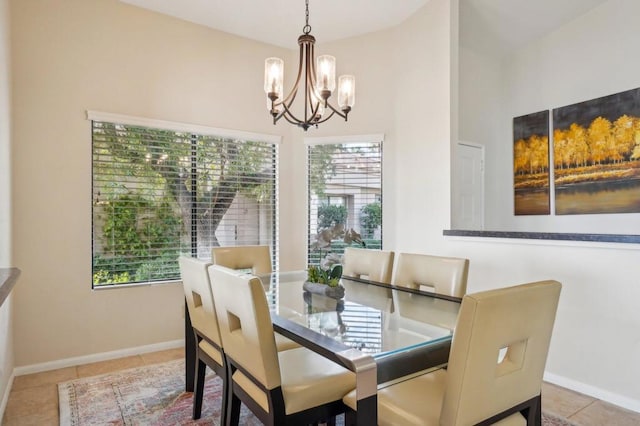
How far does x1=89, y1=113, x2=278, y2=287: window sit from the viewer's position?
3369 millimetres

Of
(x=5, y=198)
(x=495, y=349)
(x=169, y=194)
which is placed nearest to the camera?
(x=495, y=349)

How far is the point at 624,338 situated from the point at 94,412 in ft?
11.3

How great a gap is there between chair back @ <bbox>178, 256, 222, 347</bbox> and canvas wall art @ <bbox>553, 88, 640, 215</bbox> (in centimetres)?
391

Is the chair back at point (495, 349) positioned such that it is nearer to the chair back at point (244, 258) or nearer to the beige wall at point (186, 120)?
the beige wall at point (186, 120)

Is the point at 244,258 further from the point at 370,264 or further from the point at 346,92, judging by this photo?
the point at 346,92

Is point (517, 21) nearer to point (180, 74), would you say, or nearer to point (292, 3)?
point (292, 3)

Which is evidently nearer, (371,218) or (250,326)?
(250,326)

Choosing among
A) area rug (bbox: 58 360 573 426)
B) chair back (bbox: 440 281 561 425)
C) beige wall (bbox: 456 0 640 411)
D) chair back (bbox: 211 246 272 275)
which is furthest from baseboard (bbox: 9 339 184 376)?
chair back (bbox: 440 281 561 425)

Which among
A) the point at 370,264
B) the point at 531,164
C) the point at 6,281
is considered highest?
the point at 531,164

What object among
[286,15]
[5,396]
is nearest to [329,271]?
[5,396]

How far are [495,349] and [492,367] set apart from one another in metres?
0.07

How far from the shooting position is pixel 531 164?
4477 millimetres

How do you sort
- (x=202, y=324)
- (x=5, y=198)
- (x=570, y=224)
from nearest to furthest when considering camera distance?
(x=202, y=324)
(x=5, y=198)
(x=570, y=224)

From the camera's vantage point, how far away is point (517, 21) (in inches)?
165
